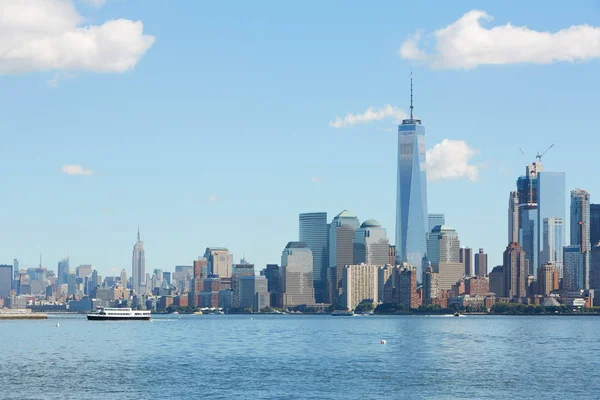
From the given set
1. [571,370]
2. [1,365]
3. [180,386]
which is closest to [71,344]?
[1,365]

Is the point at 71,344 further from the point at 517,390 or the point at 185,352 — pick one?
the point at 517,390

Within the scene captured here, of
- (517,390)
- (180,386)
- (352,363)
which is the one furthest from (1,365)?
(517,390)

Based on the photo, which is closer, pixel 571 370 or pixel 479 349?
pixel 571 370

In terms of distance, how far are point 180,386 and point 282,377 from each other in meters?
13.6

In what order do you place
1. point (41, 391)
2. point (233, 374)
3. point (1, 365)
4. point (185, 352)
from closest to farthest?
1. point (41, 391)
2. point (233, 374)
3. point (1, 365)
4. point (185, 352)

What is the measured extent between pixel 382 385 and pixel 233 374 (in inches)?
791

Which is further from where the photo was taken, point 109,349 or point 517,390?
point 109,349

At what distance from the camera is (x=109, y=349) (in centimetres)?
15900

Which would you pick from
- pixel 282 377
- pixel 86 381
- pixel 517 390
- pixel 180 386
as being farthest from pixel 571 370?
pixel 86 381

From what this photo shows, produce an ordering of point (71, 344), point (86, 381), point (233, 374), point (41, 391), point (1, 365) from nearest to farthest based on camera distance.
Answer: point (41, 391) < point (86, 381) < point (233, 374) < point (1, 365) < point (71, 344)

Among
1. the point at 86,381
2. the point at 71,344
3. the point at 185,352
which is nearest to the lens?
the point at 86,381

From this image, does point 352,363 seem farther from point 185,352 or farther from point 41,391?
point 41,391

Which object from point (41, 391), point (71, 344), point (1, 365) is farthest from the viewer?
point (71, 344)

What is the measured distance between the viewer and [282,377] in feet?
369
